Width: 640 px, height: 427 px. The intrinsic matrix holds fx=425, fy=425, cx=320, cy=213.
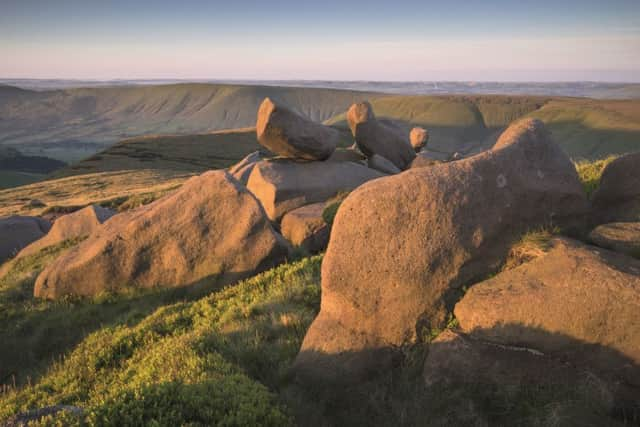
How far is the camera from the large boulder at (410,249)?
8.56m

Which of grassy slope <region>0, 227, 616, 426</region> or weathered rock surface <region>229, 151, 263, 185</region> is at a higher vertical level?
weathered rock surface <region>229, 151, 263, 185</region>

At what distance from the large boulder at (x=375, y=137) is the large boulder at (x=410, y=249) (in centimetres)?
2169

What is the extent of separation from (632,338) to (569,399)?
148cm

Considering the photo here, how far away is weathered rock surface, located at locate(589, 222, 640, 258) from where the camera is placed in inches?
326

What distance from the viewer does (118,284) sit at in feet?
50.0

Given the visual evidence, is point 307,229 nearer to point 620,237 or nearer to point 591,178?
point 591,178

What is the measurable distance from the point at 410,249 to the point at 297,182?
15.4 metres

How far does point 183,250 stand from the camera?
15.2 metres

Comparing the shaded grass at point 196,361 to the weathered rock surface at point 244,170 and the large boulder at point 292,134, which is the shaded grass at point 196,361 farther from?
the weathered rock surface at point 244,170

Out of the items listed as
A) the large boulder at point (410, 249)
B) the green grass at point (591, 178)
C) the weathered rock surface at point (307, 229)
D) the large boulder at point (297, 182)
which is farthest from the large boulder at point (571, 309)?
the large boulder at point (297, 182)

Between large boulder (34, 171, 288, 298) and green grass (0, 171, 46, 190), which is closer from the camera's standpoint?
large boulder (34, 171, 288, 298)

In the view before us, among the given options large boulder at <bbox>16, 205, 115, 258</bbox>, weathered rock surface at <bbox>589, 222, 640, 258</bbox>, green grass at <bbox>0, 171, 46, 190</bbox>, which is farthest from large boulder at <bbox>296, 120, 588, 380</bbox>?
green grass at <bbox>0, 171, 46, 190</bbox>

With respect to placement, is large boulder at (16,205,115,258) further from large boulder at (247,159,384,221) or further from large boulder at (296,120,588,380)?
large boulder at (296,120,588,380)

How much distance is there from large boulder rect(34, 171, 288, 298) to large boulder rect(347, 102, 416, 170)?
1688cm
